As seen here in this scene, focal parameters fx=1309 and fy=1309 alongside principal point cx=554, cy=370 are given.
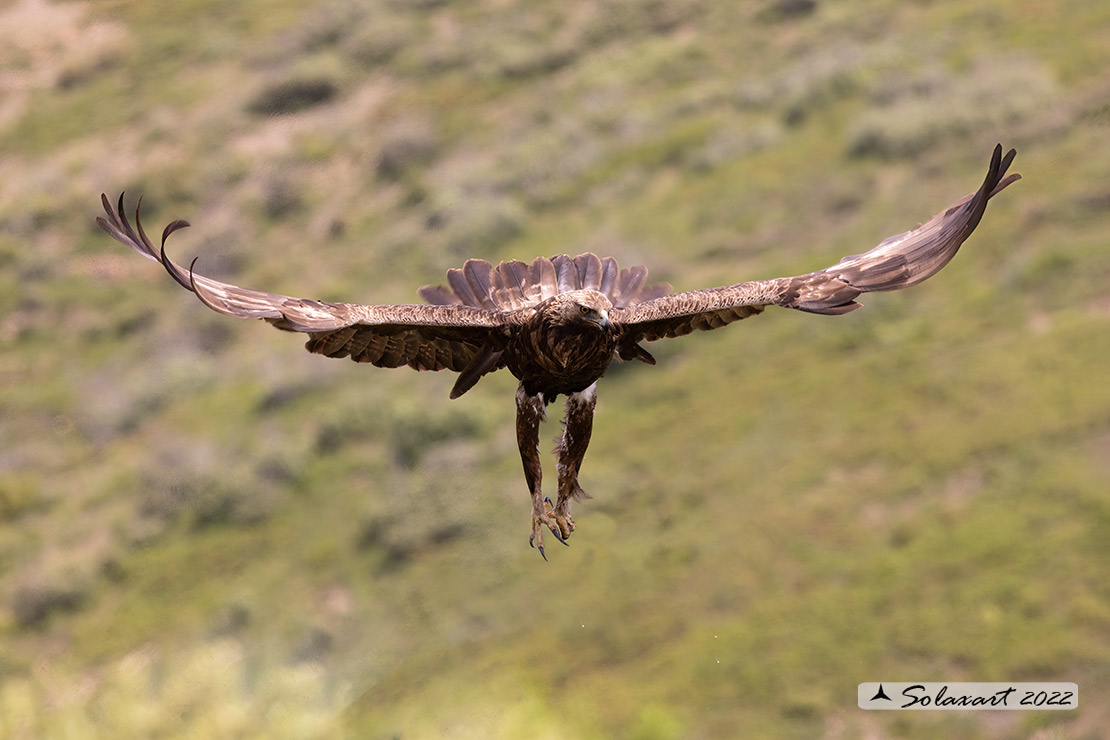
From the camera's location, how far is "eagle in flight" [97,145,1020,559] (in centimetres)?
840

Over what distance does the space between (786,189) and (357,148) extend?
50.2 feet

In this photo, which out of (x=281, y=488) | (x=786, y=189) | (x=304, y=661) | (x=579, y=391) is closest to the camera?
(x=579, y=391)

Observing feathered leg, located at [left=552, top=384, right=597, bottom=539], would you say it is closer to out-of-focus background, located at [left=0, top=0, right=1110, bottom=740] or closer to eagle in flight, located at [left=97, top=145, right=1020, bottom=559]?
eagle in flight, located at [left=97, top=145, right=1020, bottom=559]

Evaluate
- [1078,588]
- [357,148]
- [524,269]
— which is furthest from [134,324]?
[524,269]

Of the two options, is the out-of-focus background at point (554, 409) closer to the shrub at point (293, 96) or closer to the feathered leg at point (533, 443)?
the shrub at point (293, 96)

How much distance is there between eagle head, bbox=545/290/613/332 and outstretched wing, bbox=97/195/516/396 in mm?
500

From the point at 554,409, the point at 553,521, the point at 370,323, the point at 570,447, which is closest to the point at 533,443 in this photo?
the point at 570,447

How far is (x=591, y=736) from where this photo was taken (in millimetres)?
20344

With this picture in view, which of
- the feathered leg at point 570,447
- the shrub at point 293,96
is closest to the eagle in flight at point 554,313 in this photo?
the feathered leg at point 570,447

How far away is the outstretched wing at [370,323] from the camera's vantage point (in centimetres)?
802

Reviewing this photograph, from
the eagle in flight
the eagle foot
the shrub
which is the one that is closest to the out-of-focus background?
the shrub

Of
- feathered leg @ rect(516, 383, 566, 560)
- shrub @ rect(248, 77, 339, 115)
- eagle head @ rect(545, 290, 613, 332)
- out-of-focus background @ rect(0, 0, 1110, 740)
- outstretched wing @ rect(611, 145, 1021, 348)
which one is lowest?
feathered leg @ rect(516, 383, 566, 560)

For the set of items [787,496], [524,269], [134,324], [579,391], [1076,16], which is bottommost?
[579,391]

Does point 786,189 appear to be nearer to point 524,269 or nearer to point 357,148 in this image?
point 357,148
